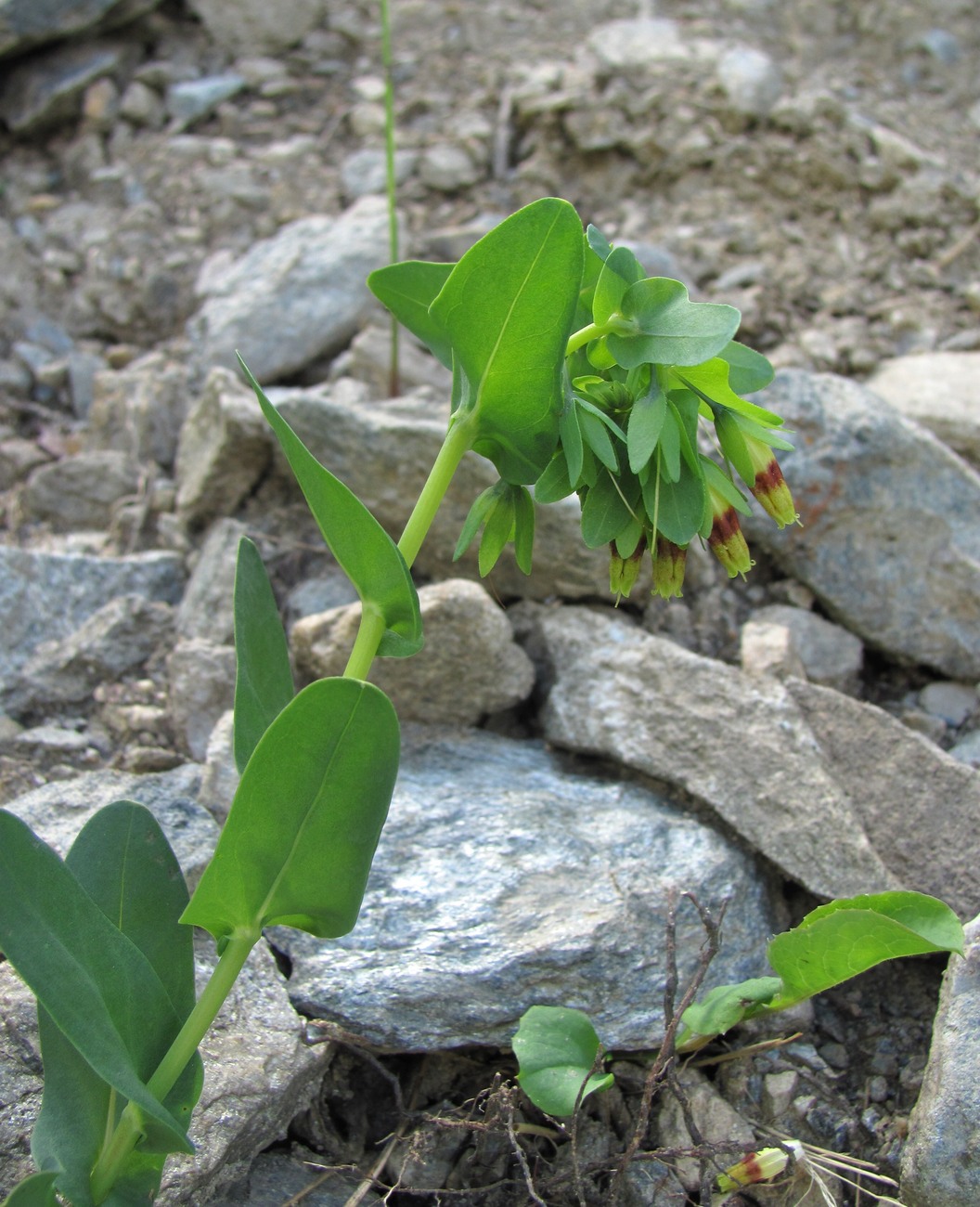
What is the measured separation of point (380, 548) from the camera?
1.91 m

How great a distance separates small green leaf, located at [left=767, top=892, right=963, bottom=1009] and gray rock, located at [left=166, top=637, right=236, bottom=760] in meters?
1.73

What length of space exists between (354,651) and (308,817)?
31 centimetres

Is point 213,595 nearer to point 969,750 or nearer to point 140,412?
point 140,412

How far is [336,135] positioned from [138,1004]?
200 inches

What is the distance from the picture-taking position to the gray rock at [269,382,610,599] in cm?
352

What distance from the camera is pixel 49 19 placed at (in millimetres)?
5668

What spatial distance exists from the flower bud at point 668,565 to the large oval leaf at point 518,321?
0.28m

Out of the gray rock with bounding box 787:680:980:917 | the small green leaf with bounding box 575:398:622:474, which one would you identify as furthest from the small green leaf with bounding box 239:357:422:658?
the gray rock with bounding box 787:680:980:917

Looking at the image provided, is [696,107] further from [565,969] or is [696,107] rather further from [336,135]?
[565,969]

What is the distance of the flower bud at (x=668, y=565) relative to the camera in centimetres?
205

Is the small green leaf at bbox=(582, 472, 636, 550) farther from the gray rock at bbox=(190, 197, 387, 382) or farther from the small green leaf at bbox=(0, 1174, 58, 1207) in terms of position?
the gray rock at bbox=(190, 197, 387, 382)

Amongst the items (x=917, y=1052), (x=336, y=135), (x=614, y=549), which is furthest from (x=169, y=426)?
(x=917, y=1052)

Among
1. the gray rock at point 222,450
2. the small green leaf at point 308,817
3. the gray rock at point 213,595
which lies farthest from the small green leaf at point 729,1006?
the gray rock at point 222,450

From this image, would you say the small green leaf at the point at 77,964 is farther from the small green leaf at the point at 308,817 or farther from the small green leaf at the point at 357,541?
the small green leaf at the point at 357,541
